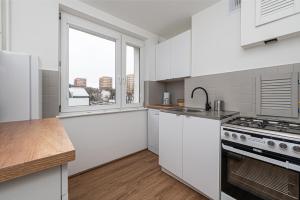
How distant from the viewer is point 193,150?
1.57 meters

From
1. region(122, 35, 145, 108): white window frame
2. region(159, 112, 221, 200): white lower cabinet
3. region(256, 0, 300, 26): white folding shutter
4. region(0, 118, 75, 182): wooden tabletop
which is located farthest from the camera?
region(122, 35, 145, 108): white window frame

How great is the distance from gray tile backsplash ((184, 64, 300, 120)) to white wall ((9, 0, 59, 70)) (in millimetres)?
1987

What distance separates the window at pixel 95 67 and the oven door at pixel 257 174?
180cm

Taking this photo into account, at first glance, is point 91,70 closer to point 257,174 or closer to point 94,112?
point 94,112

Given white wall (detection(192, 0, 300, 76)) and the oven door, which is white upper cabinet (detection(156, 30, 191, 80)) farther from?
the oven door

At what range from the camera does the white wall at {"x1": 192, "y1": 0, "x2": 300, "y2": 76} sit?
144 cm

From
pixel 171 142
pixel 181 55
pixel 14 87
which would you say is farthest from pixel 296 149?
pixel 14 87

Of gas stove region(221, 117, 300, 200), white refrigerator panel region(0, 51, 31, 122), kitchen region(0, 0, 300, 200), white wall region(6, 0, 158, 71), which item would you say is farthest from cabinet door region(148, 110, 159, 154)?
white refrigerator panel region(0, 51, 31, 122)

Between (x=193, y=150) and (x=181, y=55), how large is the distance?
1.53 meters

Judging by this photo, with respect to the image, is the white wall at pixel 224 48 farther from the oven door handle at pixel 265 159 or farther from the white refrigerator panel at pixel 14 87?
the white refrigerator panel at pixel 14 87

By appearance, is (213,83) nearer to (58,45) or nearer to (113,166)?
(113,166)

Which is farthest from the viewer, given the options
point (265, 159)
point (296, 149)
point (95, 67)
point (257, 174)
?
point (95, 67)

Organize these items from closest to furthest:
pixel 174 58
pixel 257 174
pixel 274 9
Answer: pixel 257 174
pixel 274 9
pixel 174 58

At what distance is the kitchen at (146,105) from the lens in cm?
96
